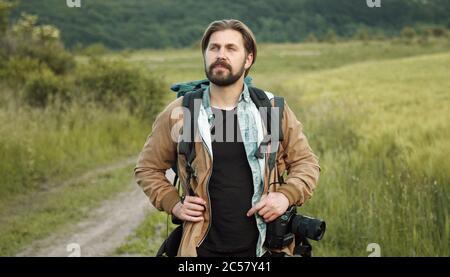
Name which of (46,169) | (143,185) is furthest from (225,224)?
(46,169)

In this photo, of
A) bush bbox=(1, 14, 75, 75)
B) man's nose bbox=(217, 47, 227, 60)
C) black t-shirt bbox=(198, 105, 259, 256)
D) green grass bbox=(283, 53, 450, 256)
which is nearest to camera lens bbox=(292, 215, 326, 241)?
black t-shirt bbox=(198, 105, 259, 256)

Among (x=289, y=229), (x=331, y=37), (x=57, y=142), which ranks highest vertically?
(x=331, y=37)

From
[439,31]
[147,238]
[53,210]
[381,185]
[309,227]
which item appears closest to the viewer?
[309,227]

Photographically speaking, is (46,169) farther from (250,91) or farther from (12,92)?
(250,91)

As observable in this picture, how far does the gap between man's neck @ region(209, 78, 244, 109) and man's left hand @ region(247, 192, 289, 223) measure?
47 cm

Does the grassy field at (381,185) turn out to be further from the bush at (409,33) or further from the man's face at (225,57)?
the bush at (409,33)

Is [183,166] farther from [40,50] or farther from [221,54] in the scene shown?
[40,50]

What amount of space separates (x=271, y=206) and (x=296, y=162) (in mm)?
304

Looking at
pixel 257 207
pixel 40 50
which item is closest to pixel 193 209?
pixel 257 207

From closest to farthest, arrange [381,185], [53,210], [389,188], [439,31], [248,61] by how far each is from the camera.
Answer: [248,61]
[389,188]
[381,185]
[53,210]
[439,31]

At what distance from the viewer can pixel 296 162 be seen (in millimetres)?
3148

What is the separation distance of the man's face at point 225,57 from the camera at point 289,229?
70 centimetres

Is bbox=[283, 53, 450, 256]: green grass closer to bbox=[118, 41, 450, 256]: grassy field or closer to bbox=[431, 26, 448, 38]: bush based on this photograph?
bbox=[118, 41, 450, 256]: grassy field
